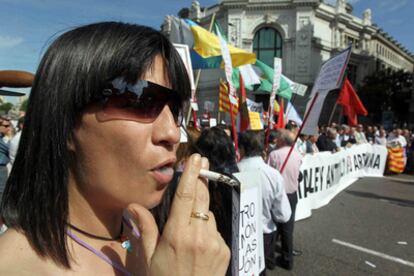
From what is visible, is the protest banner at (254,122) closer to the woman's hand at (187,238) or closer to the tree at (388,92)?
the woman's hand at (187,238)

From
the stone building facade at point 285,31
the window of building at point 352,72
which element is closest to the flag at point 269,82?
the stone building facade at point 285,31

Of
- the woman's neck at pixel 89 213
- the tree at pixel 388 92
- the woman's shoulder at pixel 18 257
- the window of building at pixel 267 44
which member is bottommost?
the woman's shoulder at pixel 18 257

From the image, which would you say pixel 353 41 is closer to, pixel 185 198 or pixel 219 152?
pixel 219 152

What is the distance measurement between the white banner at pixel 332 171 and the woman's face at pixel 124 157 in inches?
224

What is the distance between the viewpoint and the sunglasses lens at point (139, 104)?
2.91ft

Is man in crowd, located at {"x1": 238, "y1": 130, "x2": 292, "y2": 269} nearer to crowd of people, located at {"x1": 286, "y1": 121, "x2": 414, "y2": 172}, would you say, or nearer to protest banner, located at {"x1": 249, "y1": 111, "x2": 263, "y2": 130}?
protest banner, located at {"x1": 249, "y1": 111, "x2": 263, "y2": 130}

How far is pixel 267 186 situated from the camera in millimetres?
3777

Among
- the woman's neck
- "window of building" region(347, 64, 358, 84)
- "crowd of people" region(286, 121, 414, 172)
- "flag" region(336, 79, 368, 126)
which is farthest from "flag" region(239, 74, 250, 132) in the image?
"window of building" region(347, 64, 358, 84)

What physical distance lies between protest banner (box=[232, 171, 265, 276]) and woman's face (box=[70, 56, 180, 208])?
0.97 meters

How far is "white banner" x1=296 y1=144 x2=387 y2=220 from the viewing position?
21.1 ft

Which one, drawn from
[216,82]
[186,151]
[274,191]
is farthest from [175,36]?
[216,82]

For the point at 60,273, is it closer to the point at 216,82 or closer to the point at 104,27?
the point at 104,27

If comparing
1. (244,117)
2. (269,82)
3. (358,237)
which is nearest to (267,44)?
(269,82)

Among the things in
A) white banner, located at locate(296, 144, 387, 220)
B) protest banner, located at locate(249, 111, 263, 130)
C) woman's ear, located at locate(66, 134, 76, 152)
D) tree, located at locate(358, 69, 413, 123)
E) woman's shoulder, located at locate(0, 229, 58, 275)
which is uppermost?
tree, located at locate(358, 69, 413, 123)
